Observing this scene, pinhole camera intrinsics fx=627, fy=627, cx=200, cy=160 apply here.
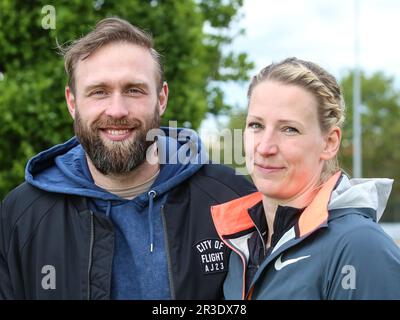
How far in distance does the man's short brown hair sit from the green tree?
193 cm

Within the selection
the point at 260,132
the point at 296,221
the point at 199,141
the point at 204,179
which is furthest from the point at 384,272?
the point at 199,141

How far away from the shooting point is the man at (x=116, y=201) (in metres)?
2.98

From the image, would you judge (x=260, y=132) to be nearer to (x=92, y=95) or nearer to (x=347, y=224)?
(x=347, y=224)

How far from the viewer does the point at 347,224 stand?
2.35m

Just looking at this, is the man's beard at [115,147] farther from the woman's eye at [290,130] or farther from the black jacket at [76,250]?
the woman's eye at [290,130]

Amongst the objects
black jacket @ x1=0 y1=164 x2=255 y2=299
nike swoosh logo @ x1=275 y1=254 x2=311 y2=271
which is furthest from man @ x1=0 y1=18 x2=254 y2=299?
nike swoosh logo @ x1=275 y1=254 x2=311 y2=271

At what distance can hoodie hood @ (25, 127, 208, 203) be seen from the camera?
319 cm

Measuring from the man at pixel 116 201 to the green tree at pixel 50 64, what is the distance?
7.01 ft

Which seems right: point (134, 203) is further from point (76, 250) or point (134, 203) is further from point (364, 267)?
point (364, 267)

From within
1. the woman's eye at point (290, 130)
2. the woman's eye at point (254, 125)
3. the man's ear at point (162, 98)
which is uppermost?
the man's ear at point (162, 98)

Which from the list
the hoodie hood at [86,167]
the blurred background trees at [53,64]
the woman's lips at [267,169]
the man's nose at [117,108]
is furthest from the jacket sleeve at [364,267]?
the blurred background trees at [53,64]

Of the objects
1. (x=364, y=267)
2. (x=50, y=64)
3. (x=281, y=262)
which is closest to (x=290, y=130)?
(x=281, y=262)

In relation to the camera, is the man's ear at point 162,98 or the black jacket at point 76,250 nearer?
the black jacket at point 76,250

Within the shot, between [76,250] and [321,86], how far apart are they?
139cm
